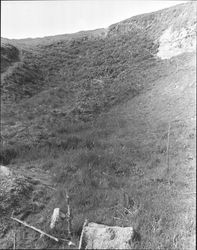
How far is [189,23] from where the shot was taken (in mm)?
26766

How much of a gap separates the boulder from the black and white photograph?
0.02 metres

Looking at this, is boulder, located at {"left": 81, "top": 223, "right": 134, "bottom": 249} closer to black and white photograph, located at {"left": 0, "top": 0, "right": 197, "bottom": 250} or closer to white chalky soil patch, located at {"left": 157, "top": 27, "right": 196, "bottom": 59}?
black and white photograph, located at {"left": 0, "top": 0, "right": 197, "bottom": 250}

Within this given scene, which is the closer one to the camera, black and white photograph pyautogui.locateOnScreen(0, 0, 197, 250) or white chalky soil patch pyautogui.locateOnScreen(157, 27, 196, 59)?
black and white photograph pyautogui.locateOnScreen(0, 0, 197, 250)

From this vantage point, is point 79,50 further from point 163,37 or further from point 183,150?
point 183,150

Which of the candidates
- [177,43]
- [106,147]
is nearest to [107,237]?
[106,147]

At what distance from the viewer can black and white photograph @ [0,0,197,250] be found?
586 cm

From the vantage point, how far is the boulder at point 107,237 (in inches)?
206

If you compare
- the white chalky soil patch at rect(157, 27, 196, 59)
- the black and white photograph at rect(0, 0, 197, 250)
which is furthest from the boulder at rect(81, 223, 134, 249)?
the white chalky soil patch at rect(157, 27, 196, 59)

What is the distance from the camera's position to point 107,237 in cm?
535

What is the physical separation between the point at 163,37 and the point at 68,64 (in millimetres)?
10428

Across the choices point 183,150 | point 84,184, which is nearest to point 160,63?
point 183,150

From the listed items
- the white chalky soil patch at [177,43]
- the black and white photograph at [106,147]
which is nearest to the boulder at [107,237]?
the black and white photograph at [106,147]

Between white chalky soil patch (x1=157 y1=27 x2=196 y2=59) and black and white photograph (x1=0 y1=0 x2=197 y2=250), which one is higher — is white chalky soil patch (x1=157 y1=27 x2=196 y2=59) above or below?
above

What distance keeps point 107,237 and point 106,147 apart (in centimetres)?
671
